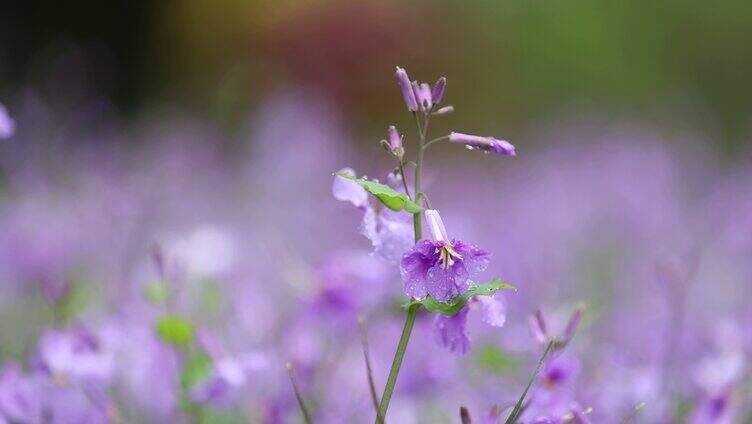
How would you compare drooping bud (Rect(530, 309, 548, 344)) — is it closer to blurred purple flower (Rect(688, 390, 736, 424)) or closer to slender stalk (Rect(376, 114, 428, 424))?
slender stalk (Rect(376, 114, 428, 424))

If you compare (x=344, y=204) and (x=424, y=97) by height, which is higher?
(x=344, y=204)

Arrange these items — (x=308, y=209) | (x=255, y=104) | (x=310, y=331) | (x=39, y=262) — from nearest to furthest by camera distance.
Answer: (x=310, y=331) → (x=39, y=262) → (x=308, y=209) → (x=255, y=104)

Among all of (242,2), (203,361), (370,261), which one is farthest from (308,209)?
(242,2)

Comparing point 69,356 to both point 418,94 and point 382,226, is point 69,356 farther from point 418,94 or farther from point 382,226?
point 418,94

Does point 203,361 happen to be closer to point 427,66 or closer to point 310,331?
point 310,331

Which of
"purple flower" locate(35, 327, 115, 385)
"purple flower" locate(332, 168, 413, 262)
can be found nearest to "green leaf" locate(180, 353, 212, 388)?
"purple flower" locate(35, 327, 115, 385)

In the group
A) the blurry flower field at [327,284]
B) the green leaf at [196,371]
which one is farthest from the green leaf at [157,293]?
the green leaf at [196,371]

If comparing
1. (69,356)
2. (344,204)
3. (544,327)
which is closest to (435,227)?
(544,327)
